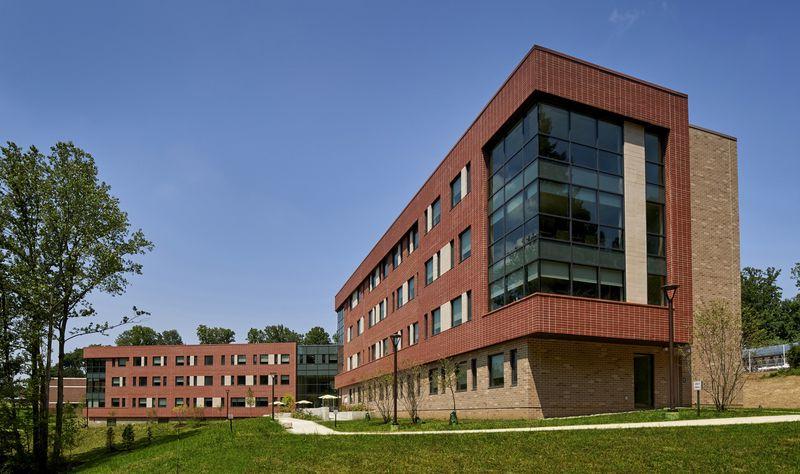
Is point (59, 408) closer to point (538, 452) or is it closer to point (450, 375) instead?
point (450, 375)

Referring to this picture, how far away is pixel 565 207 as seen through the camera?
2838 cm

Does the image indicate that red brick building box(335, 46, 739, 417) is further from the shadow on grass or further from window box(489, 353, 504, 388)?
the shadow on grass

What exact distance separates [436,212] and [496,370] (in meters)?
14.3

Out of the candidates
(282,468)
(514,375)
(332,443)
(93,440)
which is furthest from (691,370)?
(93,440)

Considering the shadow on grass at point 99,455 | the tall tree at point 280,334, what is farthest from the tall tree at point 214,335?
the shadow on grass at point 99,455

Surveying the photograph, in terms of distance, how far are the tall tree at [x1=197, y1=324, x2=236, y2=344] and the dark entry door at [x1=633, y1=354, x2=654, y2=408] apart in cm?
14745

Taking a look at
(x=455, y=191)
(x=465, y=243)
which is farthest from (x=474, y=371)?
(x=455, y=191)

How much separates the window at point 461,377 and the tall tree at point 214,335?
138212mm

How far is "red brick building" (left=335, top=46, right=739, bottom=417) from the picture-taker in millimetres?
27859

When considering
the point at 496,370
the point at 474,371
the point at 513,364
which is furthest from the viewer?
the point at 474,371

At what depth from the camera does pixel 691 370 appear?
98.1 ft

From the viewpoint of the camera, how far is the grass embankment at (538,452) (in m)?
14.5

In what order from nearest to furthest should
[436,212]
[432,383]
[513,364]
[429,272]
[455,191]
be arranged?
[513,364], [455,191], [432,383], [436,212], [429,272]

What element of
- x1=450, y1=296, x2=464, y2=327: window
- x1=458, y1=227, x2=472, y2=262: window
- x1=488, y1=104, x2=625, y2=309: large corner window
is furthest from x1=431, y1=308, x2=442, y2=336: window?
x1=488, y1=104, x2=625, y2=309: large corner window
